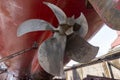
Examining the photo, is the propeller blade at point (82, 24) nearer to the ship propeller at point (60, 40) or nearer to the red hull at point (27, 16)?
the ship propeller at point (60, 40)

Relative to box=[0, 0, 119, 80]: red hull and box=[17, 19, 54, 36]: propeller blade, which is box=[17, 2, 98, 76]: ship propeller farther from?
box=[0, 0, 119, 80]: red hull

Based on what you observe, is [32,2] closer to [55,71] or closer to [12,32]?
[12,32]

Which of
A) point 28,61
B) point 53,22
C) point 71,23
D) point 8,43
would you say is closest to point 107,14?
point 71,23

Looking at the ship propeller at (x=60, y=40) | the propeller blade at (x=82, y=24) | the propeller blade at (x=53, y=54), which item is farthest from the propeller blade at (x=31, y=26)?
the propeller blade at (x=82, y=24)

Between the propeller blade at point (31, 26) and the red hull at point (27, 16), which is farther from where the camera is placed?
the red hull at point (27, 16)

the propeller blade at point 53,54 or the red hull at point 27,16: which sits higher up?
the red hull at point 27,16

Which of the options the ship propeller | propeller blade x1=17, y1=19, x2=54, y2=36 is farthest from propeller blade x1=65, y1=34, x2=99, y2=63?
propeller blade x1=17, y1=19, x2=54, y2=36

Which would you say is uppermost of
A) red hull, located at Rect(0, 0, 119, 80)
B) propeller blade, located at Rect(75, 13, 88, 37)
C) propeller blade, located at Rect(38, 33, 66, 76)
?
red hull, located at Rect(0, 0, 119, 80)

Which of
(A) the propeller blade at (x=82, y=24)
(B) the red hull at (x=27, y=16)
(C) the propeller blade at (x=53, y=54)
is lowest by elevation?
(C) the propeller blade at (x=53, y=54)

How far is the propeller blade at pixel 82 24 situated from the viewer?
A: 120cm

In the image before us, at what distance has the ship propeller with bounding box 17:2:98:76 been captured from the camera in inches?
46.9

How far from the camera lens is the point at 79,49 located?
1335mm

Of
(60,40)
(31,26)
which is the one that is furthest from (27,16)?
(60,40)

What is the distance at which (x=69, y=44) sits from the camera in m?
1.35
